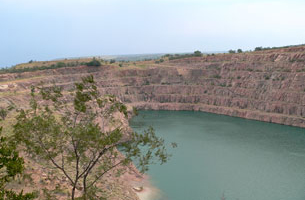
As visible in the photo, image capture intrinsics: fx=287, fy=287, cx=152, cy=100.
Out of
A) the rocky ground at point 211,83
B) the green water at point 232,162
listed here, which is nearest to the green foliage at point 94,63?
the rocky ground at point 211,83

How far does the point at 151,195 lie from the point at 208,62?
7255 centimetres

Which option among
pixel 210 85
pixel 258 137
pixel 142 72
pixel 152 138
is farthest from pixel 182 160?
pixel 142 72

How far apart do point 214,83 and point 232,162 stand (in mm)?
48861

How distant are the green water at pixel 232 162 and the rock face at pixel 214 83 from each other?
7673 mm

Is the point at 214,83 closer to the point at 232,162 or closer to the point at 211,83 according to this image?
the point at 211,83

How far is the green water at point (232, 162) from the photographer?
115 feet

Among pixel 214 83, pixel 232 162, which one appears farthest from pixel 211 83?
pixel 232 162

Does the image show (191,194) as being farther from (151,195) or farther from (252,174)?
(252,174)

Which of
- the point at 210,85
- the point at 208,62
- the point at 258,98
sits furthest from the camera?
the point at 208,62

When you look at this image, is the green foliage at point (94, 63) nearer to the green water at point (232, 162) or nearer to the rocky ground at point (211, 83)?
the rocky ground at point (211, 83)

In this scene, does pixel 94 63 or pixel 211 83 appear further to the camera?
pixel 94 63

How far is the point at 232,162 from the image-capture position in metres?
45.6

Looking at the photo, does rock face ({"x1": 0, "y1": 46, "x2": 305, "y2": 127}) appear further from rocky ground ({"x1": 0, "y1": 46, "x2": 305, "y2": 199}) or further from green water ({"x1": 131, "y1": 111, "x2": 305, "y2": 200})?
green water ({"x1": 131, "y1": 111, "x2": 305, "y2": 200})

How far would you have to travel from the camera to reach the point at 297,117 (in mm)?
68125
